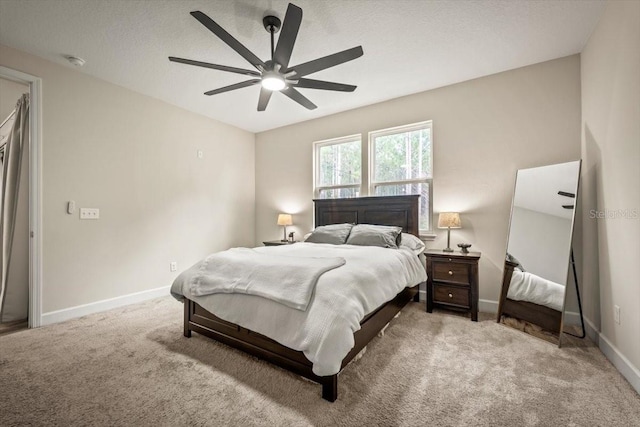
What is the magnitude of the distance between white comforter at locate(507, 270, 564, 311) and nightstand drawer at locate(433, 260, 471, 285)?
0.42m

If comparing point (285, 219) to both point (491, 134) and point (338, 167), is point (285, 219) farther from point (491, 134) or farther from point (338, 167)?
point (491, 134)

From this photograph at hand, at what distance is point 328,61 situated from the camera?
6.72 ft

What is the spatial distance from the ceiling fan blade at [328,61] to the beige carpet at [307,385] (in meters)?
2.22

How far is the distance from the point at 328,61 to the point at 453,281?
2.52m

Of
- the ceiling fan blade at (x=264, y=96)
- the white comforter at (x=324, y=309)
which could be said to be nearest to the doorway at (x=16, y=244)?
the white comforter at (x=324, y=309)

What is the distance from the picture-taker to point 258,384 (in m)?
1.77

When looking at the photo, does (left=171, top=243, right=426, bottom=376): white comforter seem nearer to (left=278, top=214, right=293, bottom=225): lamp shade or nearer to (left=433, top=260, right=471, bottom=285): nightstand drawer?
(left=433, top=260, right=471, bottom=285): nightstand drawer

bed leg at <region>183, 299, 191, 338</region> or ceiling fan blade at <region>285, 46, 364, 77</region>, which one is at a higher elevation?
ceiling fan blade at <region>285, 46, 364, 77</region>

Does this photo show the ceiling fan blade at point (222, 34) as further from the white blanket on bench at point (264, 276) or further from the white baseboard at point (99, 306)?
the white baseboard at point (99, 306)

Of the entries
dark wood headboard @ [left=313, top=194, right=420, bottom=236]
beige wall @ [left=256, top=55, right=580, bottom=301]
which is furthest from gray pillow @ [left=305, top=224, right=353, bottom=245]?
beige wall @ [left=256, top=55, right=580, bottom=301]

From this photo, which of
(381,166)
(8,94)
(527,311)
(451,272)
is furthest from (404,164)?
(8,94)

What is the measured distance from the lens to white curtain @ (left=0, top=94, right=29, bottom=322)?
2.84 meters

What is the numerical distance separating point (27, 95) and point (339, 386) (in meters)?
4.19

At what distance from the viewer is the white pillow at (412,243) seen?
10.8ft
